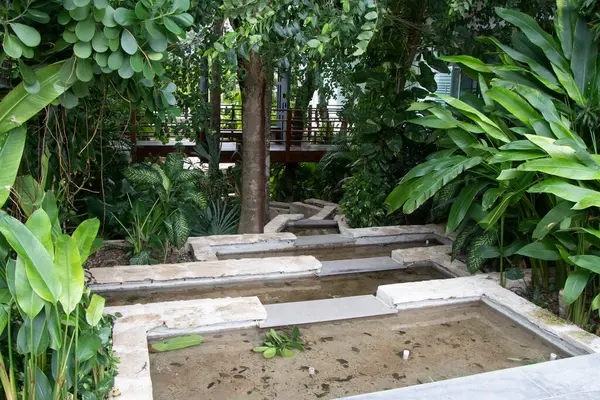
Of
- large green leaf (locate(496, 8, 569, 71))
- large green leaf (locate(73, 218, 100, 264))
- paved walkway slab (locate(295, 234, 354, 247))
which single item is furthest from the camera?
paved walkway slab (locate(295, 234, 354, 247))

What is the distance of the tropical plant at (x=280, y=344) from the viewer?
3611 millimetres

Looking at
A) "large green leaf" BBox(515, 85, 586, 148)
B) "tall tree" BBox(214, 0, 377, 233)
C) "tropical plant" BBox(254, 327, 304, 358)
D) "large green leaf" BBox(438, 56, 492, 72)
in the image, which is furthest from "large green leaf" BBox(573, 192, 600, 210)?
"tropical plant" BBox(254, 327, 304, 358)

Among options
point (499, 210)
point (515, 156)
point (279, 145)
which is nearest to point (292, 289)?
point (499, 210)

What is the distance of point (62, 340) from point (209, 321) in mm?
1360

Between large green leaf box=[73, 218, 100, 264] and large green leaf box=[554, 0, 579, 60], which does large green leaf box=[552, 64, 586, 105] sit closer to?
large green leaf box=[554, 0, 579, 60]

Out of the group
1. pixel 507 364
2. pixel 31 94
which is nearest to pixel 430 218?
pixel 507 364

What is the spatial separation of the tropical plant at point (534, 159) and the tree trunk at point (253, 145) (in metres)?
1.75

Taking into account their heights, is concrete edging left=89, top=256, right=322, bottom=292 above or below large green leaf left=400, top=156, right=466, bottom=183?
below

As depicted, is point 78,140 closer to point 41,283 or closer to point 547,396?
point 41,283

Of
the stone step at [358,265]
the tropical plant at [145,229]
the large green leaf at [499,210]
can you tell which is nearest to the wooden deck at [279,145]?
the tropical plant at [145,229]

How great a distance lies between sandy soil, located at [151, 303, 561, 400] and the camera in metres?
3.26

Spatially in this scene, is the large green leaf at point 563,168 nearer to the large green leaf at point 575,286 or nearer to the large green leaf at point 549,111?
the large green leaf at point 549,111

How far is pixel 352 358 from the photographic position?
11.9 ft

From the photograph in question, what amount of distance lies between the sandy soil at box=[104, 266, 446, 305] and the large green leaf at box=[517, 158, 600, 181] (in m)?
1.82
